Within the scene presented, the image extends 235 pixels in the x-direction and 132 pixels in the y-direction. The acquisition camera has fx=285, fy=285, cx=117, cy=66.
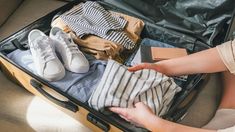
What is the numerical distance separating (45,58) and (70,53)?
0.27 feet

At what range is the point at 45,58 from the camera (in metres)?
0.92

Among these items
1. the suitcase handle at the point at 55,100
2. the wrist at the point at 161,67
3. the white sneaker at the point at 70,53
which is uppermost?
the white sneaker at the point at 70,53

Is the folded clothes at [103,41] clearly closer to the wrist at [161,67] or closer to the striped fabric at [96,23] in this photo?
the striped fabric at [96,23]

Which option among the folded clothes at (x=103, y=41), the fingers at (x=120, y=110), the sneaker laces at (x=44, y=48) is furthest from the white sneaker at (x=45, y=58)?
the fingers at (x=120, y=110)

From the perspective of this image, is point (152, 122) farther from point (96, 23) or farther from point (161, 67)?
point (96, 23)

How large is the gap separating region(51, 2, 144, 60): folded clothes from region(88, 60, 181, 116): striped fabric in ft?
0.53

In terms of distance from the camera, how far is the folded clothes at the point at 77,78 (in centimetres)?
88

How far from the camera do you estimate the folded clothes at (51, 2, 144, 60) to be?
1.00 metres

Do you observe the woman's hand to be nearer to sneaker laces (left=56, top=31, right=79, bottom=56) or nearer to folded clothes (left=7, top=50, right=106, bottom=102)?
folded clothes (left=7, top=50, right=106, bottom=102)

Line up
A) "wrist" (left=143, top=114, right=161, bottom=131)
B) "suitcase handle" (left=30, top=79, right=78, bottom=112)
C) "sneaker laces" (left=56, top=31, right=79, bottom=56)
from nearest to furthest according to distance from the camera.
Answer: "wrist" (left=143, top=114, right=161, bottom=131) < "suitcase handle" (left=30, top=79, right=78, bottom=112) < "sneaker laces" (left=56, top=31, right=79, bottom=56)

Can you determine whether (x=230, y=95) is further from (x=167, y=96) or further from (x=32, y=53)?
(x=32, y=53)

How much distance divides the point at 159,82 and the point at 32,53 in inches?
17.2

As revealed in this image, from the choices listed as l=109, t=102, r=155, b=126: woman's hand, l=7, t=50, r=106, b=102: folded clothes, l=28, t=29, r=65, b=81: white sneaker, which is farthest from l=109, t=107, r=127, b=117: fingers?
l=28, t=29, r=65, b=81: white sneaker

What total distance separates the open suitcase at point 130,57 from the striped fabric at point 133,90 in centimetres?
4
